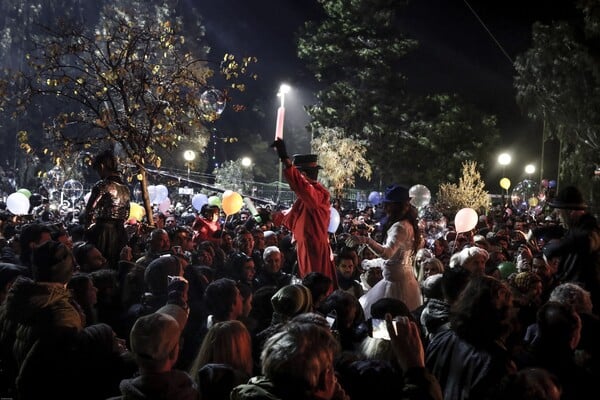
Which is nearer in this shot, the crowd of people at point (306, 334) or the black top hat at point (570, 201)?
the crowd of people at point (306, 334)

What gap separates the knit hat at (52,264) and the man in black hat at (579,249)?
14.7 ft

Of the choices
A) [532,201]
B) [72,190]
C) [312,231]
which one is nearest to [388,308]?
[312,231]

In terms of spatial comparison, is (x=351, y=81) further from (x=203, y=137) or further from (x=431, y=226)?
(x=431, y=226)

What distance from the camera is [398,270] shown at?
6.27 metres

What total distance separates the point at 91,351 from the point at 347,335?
1.74m

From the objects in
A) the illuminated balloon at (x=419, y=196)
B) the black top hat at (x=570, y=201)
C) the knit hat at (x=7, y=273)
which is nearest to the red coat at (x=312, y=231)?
the black top hat at (x=570, y=201)

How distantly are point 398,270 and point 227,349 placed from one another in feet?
10.8

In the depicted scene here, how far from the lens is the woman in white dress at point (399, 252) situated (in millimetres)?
6176

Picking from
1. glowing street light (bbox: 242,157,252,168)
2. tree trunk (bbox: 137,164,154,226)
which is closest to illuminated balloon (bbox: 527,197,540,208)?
tree trunk (bbox: 137,164,154,226)

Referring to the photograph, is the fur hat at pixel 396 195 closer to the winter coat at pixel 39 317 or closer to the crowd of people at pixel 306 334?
the crowd of people at pixel 306 334

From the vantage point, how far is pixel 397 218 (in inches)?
249

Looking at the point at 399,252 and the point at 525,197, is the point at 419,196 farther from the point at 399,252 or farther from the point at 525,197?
the point at 525,197

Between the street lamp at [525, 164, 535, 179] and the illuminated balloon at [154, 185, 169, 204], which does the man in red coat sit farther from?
the street lamp at [525, 164, 535, 179]

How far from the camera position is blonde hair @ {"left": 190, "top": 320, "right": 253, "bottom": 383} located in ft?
10.8
